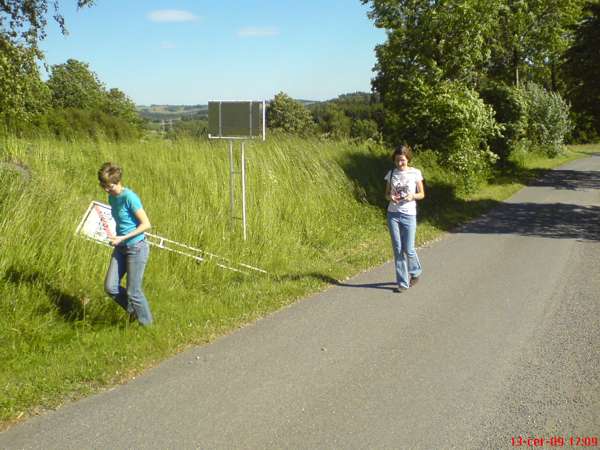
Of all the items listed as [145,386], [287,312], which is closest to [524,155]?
[287,312]

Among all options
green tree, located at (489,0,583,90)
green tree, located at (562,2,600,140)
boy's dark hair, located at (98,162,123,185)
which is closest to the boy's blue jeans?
boy's dark hair, located at (98,162,123,185)

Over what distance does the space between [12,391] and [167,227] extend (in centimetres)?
517

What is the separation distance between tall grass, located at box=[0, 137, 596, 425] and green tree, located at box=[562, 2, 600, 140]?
590 centimetres

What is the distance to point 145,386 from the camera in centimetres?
528

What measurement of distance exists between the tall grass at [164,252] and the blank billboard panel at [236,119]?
4.62 feet

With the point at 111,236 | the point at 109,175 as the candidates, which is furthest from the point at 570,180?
the point at 109,175

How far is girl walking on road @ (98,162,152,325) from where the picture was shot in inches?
251

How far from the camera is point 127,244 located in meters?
6.48

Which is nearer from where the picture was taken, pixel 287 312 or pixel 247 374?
pixel 247 374

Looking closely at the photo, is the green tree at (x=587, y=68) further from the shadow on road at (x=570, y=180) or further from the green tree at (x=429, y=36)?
the shadow on road at (x=570, y=180)

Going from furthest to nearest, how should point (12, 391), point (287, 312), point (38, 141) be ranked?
point (38, 141), point (287, 312), point (12, 391)

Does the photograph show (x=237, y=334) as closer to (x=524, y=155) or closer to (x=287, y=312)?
(x=287, y=312)

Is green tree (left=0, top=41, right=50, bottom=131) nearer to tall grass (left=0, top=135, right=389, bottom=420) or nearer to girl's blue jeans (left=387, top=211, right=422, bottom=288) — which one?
tall grass (left=0, top=135, right=389, bottom=420)

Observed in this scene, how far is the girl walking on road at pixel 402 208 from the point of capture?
28.2ft
